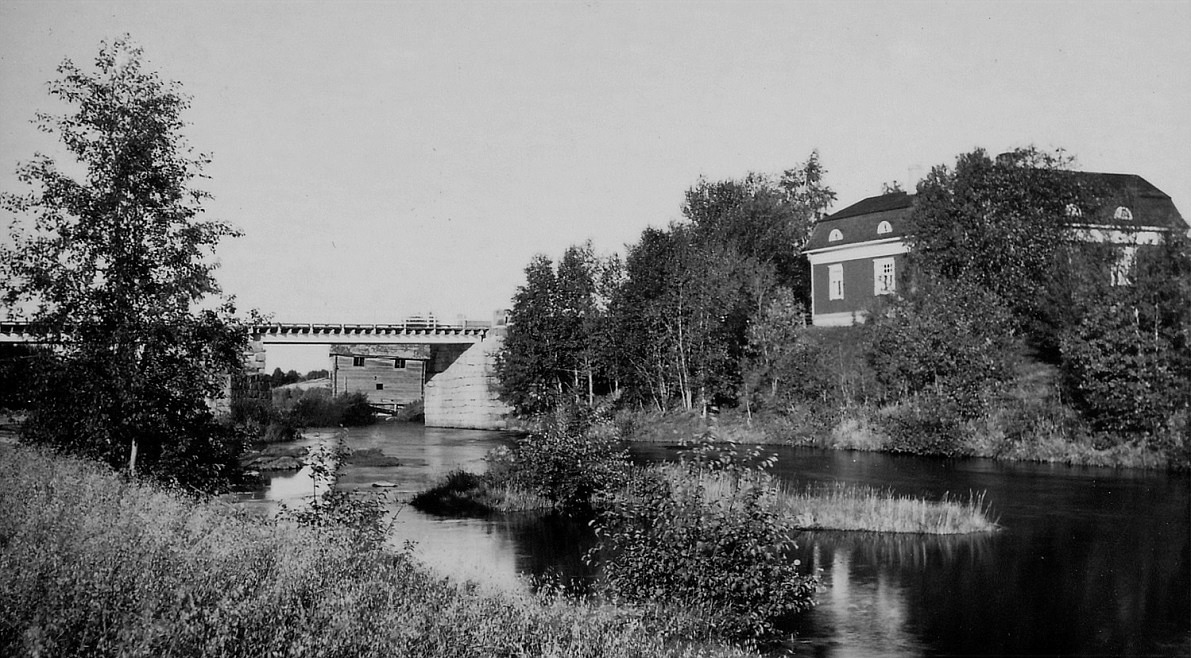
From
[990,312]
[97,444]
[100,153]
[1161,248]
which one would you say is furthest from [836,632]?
[990,312]

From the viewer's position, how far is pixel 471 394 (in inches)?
2990

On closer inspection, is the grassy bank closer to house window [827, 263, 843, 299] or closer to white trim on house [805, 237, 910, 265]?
white trim on house [805, 237, 910, 265]

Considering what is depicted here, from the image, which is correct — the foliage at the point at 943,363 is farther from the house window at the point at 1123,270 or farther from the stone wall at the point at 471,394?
the stone wall at the point at 471,394

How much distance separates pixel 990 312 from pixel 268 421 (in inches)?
1591

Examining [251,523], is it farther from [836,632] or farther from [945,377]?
[945,377]

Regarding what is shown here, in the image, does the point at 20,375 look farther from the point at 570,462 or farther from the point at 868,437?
the point at 868,437

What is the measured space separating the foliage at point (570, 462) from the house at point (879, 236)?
96.8ft

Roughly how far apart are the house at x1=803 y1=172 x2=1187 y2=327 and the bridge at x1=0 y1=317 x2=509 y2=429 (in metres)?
24.0

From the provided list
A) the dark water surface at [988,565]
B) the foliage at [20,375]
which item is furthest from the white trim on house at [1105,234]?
the foliage at [20,375]

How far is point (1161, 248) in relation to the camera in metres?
38.6

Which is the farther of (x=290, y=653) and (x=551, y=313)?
(x=551, y=313)

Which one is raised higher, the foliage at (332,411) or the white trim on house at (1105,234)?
the white trim on house at (1105,234)

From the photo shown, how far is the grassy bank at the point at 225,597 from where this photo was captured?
832cm

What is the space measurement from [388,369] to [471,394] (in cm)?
2032
